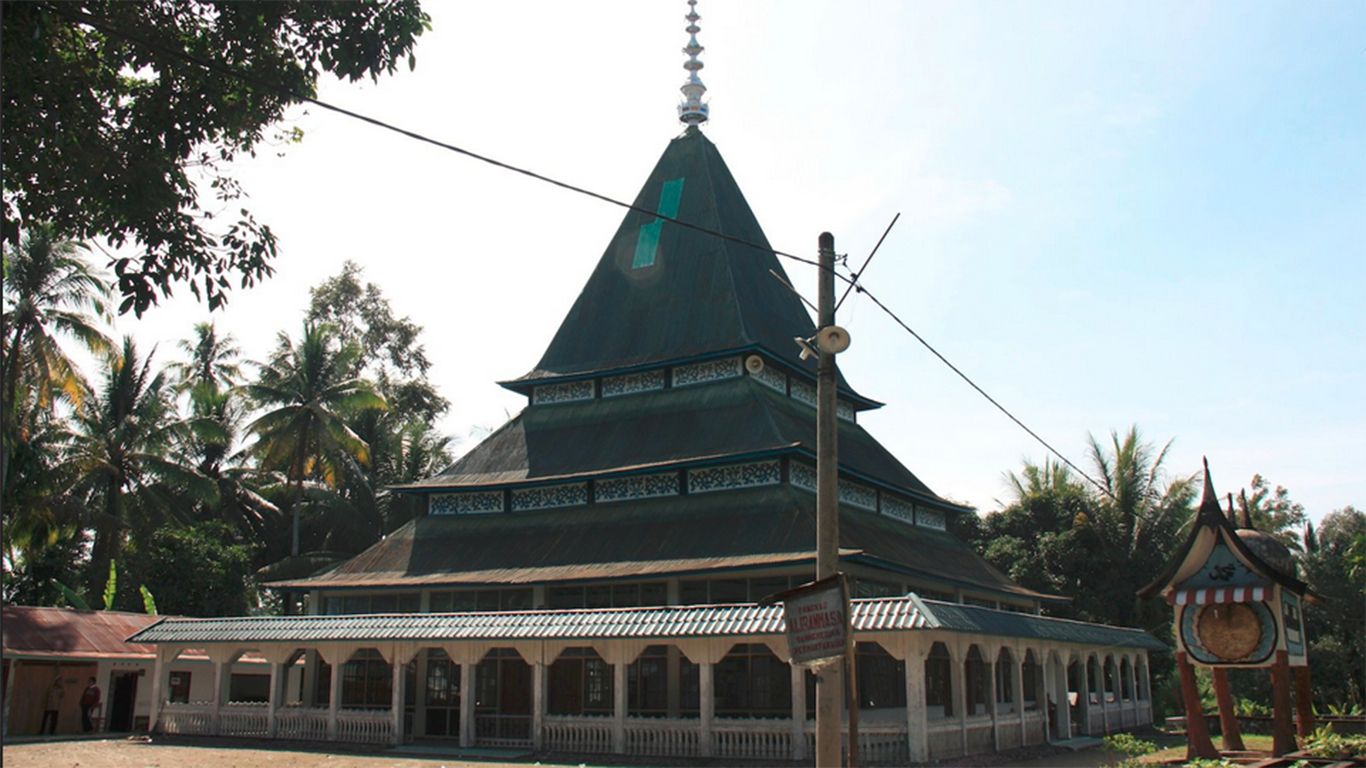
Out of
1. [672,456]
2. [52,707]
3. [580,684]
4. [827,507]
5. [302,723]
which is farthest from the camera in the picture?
[52,707]

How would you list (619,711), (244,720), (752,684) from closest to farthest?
1. (619,711)
2. (752,684)
3. (244,720)

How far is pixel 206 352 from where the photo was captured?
53.0m

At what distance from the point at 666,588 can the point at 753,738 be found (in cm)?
543

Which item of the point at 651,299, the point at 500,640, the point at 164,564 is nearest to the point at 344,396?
the point at 164,564

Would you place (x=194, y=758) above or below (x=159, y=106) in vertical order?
below

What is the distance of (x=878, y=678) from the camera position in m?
24.6

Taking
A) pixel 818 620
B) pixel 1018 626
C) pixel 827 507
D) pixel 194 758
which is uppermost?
pixel 827 507

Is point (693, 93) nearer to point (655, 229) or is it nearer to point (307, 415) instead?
point (655, 229)

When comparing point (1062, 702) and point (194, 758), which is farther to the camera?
point (1062, 702)

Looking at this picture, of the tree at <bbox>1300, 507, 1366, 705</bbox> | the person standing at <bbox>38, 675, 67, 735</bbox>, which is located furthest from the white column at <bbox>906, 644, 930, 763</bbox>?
the tree at <bbox>1300, 507, 1366, 705</bbox>

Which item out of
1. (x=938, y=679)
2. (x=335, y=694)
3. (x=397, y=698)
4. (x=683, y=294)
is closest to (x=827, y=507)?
(x=397, y=698)

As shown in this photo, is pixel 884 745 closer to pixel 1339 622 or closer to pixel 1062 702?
pixel 1062 702

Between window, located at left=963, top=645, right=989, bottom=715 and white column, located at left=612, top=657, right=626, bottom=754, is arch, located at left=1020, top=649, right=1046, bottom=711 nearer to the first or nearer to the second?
window, located at left=963, top=645, right=989, bottom=715

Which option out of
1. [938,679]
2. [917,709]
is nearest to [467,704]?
[917,709]
